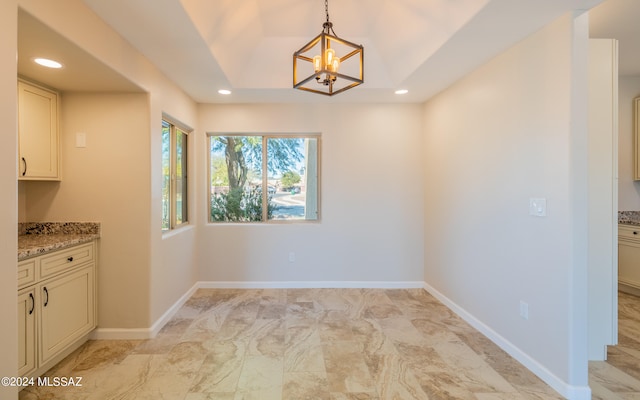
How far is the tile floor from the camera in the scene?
2008 mm

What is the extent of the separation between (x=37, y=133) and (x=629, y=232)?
20.2 ft

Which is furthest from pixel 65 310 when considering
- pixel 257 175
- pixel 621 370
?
pixel 621 370

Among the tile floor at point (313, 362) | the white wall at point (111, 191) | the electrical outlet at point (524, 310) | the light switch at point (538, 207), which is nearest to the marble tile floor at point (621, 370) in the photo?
the tile floor at point (313, 362)

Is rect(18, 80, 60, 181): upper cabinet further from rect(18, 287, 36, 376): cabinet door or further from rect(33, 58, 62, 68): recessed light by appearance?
rect(18, 287, 36, 376): cabinet door

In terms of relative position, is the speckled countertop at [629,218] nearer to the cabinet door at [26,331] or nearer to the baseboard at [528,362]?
the baseboard at [528,362]

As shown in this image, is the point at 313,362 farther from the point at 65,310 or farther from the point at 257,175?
the point at 257,175

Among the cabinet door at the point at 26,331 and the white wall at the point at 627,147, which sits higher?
the white wall at the point at 627,147

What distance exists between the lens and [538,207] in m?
2.21

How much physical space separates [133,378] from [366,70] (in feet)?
11.3

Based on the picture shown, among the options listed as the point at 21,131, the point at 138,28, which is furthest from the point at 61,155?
the point at 138,28

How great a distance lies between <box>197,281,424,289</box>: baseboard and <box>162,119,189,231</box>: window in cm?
95

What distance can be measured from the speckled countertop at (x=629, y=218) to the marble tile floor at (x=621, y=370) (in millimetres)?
1345

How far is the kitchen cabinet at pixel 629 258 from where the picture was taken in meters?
3.64

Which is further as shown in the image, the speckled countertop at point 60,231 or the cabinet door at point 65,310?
the speckled countertop at point 60,231
